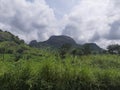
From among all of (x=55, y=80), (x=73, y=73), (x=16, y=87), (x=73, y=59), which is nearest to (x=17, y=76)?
(x=16, y=87)

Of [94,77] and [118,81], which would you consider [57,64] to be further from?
[118,81]

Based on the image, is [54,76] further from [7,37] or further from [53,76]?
[7,37]

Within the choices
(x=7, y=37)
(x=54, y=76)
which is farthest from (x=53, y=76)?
(x=7, y=37)

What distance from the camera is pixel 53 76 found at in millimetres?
7379

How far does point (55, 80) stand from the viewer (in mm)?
A: 7352

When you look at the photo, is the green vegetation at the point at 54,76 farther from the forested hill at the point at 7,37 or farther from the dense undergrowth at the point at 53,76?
the forested hill at the point at 7,37

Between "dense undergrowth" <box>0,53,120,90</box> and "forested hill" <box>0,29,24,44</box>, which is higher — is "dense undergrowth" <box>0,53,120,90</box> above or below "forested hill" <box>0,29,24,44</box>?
below

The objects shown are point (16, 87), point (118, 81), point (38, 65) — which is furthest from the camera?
point (118, 81)

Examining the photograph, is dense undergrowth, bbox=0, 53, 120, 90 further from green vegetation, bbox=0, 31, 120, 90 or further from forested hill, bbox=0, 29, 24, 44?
forested hill, bbox=0, 29, 24, 44

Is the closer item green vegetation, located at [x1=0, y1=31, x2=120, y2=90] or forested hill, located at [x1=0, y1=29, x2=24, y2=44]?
green vegetation, located at [x1=0, y1=31, x2=120, y2=90]

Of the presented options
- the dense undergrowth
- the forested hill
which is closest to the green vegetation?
the dense undergrowth

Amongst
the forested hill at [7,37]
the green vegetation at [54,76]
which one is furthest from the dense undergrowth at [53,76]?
the forested hill at [7,37]

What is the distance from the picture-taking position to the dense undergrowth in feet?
23.0

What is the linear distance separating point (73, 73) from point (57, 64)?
484 mm
